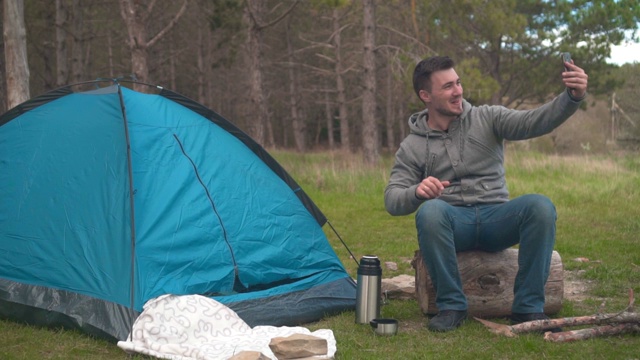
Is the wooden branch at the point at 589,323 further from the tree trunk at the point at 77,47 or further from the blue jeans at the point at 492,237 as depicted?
the tree trunk at the point at 77,47

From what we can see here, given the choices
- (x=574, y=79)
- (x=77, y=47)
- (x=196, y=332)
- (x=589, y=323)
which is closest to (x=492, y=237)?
(x=589, y=323)

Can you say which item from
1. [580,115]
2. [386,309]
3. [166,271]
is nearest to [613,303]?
[386,309]

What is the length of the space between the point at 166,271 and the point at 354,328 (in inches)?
45.1

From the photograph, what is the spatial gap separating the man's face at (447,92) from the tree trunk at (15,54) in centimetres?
634

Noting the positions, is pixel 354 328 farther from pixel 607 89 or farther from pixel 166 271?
pixel 607 89

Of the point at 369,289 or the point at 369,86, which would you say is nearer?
the point at 369,289

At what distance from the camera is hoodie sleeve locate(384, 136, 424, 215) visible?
4.19 m

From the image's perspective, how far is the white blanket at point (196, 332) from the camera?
12.8 ft

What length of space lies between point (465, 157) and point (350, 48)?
2218 cm

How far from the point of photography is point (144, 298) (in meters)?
4.23

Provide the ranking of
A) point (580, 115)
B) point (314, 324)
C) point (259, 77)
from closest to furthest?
point (314, 324) → point (259, 77) → point (580, 115)

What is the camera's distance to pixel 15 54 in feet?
29.9

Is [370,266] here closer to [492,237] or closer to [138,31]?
[492,237]

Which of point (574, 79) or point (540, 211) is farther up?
point (574, 79)
